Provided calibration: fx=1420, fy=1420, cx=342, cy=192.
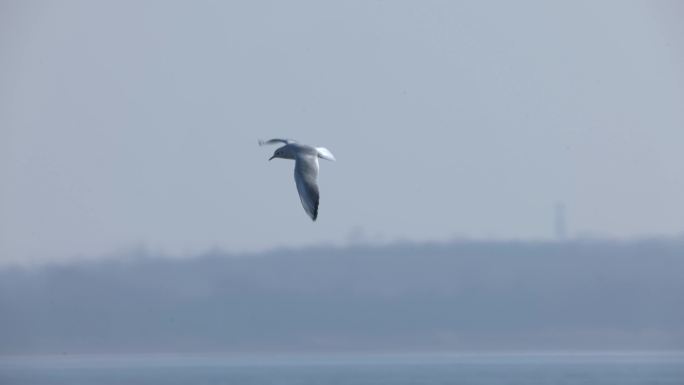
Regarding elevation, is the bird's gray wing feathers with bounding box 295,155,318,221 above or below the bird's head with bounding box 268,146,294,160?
below

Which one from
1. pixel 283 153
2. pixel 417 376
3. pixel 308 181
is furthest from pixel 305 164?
pixel 417 376

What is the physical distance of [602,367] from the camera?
4991cm

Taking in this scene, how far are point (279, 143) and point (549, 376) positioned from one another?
23.5 meters

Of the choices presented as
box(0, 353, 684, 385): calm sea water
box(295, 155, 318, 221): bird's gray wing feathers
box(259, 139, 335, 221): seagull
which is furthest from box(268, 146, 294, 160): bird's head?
box(0, 353, 684, 385): calm sea water

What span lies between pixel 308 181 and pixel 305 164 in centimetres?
51

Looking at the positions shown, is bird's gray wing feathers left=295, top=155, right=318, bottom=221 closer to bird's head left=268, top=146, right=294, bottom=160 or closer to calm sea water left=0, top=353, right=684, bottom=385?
bird's head left=268, top=146, right=294, bottom=160

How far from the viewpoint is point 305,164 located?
18.4m

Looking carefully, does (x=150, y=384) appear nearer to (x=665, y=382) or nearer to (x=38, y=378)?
(x=38, y=378)

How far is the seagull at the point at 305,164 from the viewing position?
17.5 m

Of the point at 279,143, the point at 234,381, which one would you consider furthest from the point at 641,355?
the point at 279,143

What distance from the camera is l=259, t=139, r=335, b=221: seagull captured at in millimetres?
17516

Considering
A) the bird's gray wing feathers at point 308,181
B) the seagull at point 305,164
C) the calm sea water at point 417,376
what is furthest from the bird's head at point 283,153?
the calm sea water at point 417,376

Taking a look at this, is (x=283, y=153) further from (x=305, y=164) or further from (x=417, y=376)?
(x=417, y=376)

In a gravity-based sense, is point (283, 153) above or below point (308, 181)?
above
